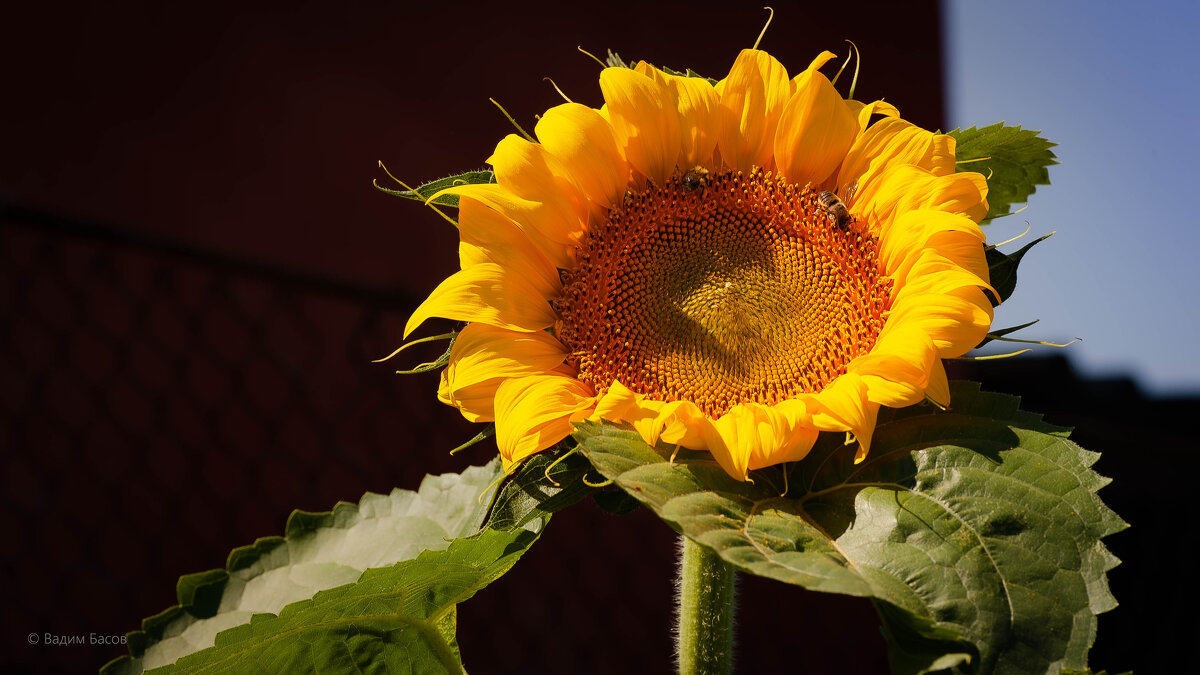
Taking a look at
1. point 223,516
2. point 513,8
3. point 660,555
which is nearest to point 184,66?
point 513,8

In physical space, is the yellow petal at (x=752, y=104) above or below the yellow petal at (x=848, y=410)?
above

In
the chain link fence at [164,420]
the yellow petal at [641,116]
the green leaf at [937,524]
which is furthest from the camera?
the chain link fence at [164,420]

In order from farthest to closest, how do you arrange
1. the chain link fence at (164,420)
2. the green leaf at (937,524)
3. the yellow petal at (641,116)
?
the chain link fence at (164,420) → the yellow petal at (641,116) → the green leaf at (937,524)

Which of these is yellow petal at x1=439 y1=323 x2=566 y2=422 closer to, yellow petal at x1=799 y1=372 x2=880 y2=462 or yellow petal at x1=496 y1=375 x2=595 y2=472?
yellow petal at x1=496 y1=375 x2=595 y2=472

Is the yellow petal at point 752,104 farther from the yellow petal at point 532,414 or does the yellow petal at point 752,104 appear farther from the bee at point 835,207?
the yellow petal at point 532,414

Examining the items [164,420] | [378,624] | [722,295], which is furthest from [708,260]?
[164,420]

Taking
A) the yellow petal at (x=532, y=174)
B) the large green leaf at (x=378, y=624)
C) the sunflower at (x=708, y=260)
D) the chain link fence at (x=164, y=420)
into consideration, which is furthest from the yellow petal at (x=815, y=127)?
the chain link fence at (x=164, y=420)

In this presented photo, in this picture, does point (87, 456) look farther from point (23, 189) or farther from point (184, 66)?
point (184, 66)
